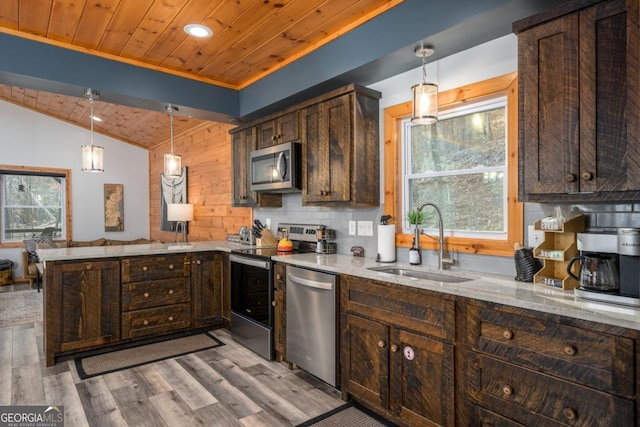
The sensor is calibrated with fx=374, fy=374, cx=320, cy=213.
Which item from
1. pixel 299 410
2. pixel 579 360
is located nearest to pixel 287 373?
pixel 299 410

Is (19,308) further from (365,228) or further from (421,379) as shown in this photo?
(421,379)

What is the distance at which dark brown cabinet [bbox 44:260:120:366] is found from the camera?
308 cm

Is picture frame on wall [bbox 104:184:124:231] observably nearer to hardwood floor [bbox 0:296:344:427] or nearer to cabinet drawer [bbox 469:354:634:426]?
hardwood floor [bbox 0:296:344:427]

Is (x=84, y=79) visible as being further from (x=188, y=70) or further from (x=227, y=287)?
(x=227, y=287)

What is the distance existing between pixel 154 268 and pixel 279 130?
1777 millimetres

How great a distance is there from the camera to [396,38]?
2346 millimetres

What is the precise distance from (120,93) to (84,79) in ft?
0.90

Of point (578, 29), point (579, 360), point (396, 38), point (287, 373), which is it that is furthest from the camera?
point (287, 373)

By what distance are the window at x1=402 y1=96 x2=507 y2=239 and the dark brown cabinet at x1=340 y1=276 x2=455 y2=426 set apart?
0.74m

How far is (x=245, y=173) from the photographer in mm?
4027

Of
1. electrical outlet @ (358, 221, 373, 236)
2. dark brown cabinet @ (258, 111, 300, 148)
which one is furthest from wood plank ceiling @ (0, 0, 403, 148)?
electrical outlet @ (358, 221, 373, 236)

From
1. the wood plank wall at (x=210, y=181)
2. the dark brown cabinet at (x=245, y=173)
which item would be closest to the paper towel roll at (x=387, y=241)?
the dark brown cabinet at (x=245, y=173)

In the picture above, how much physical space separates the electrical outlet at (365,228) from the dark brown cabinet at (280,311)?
2.28 feet

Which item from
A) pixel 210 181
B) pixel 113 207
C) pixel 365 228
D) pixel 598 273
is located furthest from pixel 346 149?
pixel 113 207
